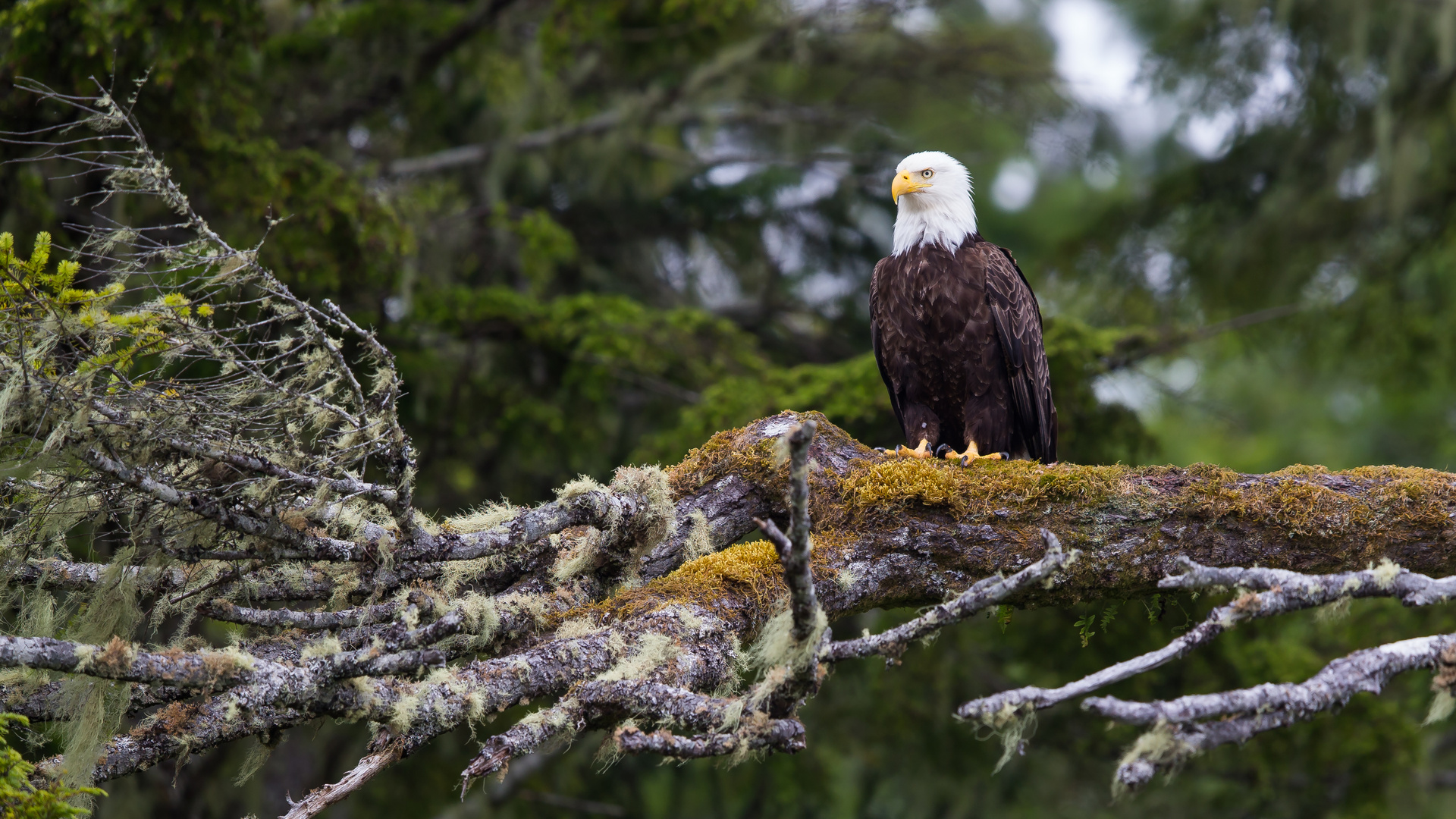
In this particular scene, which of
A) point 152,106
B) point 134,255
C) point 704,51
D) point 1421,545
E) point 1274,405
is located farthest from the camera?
point 1274,405

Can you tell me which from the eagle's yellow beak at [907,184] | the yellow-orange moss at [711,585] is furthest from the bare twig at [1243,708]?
the eagle's yellow beak at [907,184]

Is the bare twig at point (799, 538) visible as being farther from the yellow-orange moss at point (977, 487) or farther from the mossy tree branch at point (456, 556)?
the yellow-orange moss at point (977, 487)

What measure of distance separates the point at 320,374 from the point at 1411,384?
399 inches

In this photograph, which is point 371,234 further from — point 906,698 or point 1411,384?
point 1411,384

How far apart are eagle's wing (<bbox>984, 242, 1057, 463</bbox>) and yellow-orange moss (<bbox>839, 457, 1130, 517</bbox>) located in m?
1.69

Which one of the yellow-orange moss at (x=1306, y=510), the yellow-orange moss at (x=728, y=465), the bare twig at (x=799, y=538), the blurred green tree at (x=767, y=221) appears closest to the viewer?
the bare twig at (x=799, y=538)

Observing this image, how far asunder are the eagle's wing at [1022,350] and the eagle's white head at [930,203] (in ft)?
0.74

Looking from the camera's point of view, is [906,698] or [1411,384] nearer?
[906,698]

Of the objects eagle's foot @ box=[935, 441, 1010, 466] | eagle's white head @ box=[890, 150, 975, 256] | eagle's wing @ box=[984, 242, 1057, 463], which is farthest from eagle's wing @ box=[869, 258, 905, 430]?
eagle's wing @ box=[984, 242, 1057, 463]

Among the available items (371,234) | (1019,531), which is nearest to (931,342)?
(1019,531)

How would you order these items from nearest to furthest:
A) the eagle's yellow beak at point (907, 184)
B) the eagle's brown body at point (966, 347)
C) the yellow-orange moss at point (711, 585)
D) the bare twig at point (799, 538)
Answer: the bare twig at point (799, 538), the yellow-orange moss at point (711, 585), the eagle's brown body at point (966, 347), the eagle's yellow beak at point (907, 184)

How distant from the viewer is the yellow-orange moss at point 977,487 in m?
3.39

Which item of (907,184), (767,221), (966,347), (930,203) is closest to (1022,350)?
(966,347)

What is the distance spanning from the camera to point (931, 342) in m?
5.19
